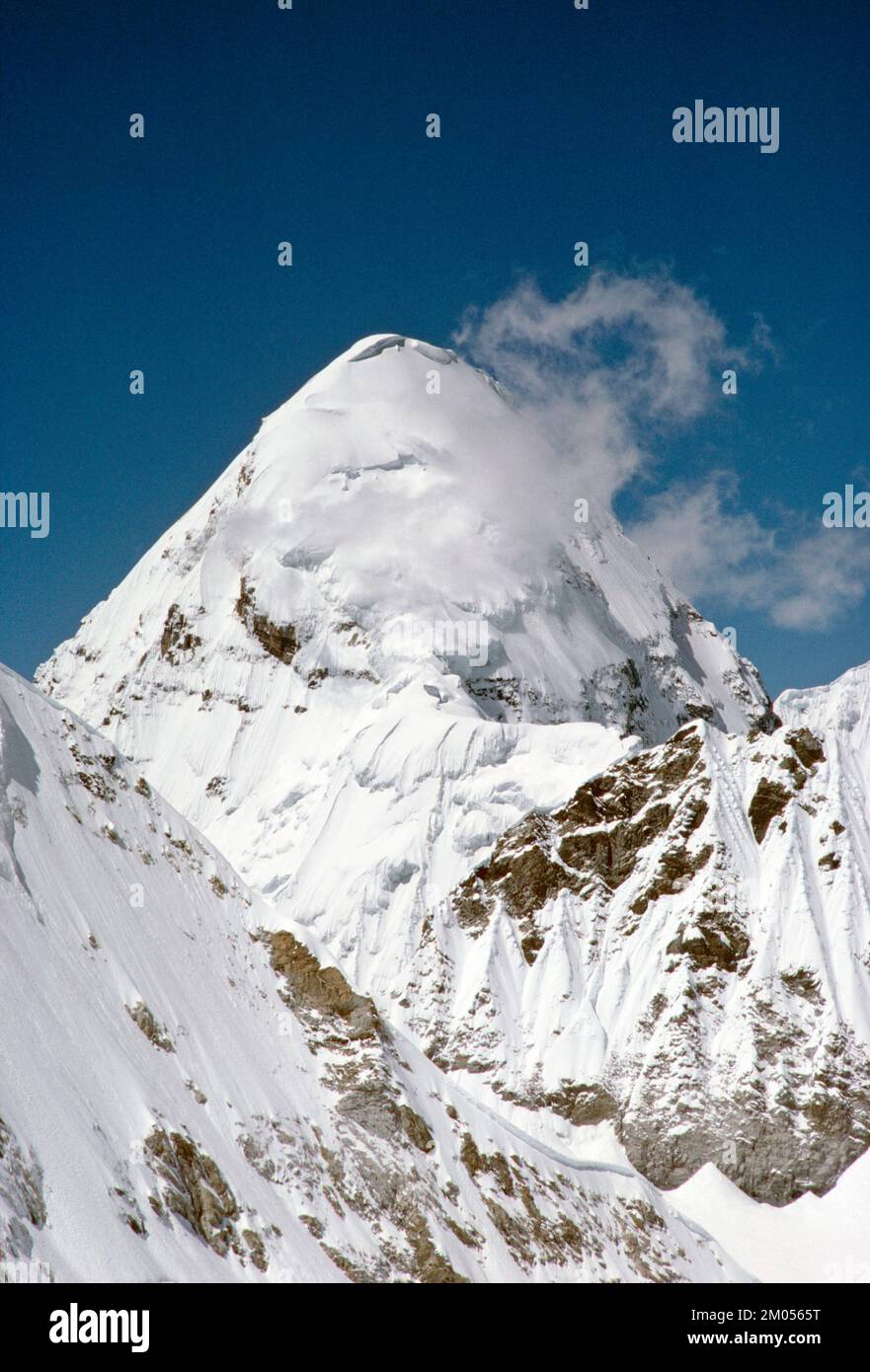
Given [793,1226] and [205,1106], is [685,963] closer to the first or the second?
[793,1226]

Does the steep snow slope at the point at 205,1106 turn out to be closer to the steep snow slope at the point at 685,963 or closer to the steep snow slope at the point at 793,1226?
the steep snow slope at the point at 793,1226

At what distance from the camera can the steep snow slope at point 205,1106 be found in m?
65.0

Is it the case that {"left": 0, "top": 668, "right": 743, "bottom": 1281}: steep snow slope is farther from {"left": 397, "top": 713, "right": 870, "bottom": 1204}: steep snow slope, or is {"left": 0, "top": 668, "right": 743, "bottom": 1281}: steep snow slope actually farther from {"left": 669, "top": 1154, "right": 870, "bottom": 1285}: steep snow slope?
{"left": 397, "top": 713, "right": 870, "bottom": 1204}: steep snow slope

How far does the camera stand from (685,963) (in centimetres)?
16675

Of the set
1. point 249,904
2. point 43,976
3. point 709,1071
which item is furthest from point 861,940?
point 43,976

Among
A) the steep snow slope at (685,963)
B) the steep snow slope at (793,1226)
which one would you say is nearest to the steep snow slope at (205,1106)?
the steep snow slope at (793,1226)

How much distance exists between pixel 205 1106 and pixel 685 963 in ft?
314

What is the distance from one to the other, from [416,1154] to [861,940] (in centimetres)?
8826

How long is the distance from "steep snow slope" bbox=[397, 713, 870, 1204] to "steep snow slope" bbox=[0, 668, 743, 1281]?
158ft

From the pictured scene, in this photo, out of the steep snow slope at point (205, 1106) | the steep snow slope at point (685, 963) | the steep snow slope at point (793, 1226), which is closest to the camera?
the steep snow slope at point (205, 1106)

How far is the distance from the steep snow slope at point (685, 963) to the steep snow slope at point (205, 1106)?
158ft

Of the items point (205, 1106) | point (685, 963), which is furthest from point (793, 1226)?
point (205, 1106)

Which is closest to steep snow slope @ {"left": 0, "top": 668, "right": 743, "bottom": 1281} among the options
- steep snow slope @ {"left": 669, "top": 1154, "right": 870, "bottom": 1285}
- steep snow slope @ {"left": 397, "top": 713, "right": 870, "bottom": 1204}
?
steep snow slope @ {"left": 669, "top": 1154, "right": 870, "bottom": 1285}
